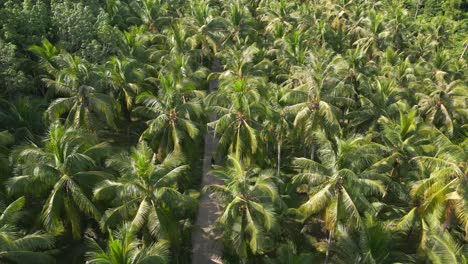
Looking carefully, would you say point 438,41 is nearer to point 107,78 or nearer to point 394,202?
point 394,202

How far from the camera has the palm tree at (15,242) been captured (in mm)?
13852

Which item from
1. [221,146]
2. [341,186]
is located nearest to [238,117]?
[221,146]

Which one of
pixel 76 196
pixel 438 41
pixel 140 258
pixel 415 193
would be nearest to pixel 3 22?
pixel 76 196

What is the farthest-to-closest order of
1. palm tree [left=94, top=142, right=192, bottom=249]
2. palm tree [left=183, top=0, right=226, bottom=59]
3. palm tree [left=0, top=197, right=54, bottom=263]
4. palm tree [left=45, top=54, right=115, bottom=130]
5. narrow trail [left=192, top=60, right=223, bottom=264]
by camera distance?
palm tree [left=183, top=0, right=226, bottom=59] < palm tree [left=45, top=54, right=115, bottom=130] < narrow trail [left=192, top=60, right=223, bottom=264] < palm tree [left=94, top=142, right=192, bottom=249] < palm tree [left=0, top=197, right=54, bottom=263]

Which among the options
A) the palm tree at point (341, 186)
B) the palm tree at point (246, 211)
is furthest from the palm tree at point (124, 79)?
the palm tree at point (341, 186)

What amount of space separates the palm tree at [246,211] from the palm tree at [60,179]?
5.49m

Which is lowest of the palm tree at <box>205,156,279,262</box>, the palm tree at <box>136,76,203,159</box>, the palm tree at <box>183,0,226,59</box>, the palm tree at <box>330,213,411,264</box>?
the palm tree at <box>330,213,411,264</box>

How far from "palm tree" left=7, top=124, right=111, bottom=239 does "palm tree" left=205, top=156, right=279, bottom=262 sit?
549 centimetres

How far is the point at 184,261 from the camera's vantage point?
1966cm

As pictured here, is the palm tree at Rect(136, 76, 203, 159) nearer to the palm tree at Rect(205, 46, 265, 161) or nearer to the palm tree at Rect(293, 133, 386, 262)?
the palm tree at Rect(205, 46, 265, 161)

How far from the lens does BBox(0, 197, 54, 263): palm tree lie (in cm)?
1385

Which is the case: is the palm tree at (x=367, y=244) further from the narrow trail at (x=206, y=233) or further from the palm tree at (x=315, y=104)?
the palm tree at (x=315, y=104)

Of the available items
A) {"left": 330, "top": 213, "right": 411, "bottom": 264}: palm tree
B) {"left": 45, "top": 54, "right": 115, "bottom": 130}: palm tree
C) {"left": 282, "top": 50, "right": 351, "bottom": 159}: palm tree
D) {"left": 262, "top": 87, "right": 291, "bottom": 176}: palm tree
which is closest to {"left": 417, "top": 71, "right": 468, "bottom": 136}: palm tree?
{"left": 282, "top": 50, "right": 351, "bottom": 159}: palm tree

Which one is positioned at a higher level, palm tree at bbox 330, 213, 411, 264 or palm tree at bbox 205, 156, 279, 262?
palm tree at bbox 205, 156, 279, 262
